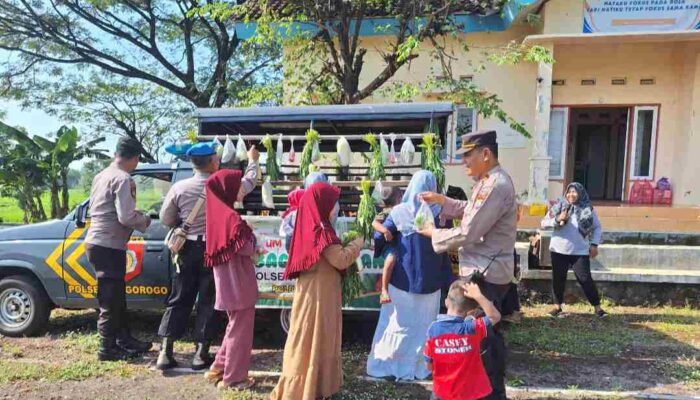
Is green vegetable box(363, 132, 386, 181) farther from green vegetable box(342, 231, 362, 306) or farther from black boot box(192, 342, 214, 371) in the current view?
black boot box(192, 342, 214, 371)

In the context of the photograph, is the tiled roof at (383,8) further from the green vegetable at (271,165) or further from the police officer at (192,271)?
the police officer at (192,271)

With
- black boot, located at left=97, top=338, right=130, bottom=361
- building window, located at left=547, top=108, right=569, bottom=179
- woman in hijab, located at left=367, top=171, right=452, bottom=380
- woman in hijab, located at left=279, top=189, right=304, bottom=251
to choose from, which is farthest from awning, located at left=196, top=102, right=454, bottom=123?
building window, located at left=547, top=108, right=569, bottom=179

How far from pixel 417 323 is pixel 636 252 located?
5061 mm

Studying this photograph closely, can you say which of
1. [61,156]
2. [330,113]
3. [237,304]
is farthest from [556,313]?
[61,156]

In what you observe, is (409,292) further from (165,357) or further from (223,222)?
(165,357)

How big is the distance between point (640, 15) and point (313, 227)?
8959 millimetres

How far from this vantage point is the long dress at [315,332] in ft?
11.0

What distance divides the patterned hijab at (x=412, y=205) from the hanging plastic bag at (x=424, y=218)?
3.2 inches

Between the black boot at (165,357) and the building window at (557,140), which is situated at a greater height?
the building window at (557,140)

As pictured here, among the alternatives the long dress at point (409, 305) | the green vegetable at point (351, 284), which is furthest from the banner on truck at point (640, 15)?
the green vegetable at point (351, 284)

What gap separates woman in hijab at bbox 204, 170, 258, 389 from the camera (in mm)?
3631

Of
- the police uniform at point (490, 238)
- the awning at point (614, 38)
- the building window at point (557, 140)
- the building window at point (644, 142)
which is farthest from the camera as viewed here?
the building window at point (557, 140)

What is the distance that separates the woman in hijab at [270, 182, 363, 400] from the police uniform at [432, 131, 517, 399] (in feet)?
2.44

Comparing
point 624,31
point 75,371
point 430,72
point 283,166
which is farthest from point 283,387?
point 624,31
